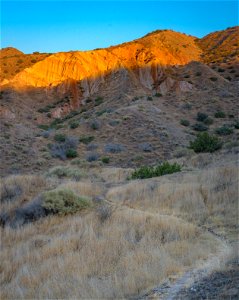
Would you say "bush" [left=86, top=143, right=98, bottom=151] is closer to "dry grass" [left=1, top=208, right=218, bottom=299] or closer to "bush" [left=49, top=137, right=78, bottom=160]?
"bush" [left=49, top=137, right=78, bottom=160]

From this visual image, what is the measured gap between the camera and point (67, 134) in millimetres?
37406

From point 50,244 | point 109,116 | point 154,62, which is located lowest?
point 50,244

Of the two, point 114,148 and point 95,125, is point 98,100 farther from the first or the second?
point 114,148

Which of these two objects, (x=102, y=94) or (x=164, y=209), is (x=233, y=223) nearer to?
(x=164, y=209)

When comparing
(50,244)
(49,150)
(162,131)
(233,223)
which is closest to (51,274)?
(50,244)

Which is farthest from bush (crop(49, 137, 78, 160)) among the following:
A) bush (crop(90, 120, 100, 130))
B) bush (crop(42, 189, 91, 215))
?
bush (crop(42, 189, 91, 215))

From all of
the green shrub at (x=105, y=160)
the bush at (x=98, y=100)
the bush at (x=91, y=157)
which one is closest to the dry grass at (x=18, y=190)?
the green shrub at (x=105, y=160)

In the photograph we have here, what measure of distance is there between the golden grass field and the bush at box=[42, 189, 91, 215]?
387 mm

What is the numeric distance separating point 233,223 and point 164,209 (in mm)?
2351

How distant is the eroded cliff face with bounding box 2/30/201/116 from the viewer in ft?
167

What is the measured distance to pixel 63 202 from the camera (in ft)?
37.9

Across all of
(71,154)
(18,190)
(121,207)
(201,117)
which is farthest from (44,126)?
(121,207)

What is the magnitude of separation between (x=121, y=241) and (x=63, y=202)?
4.08 meters

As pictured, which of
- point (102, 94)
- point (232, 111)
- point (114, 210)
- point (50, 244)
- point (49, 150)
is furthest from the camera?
point (102, 94)
